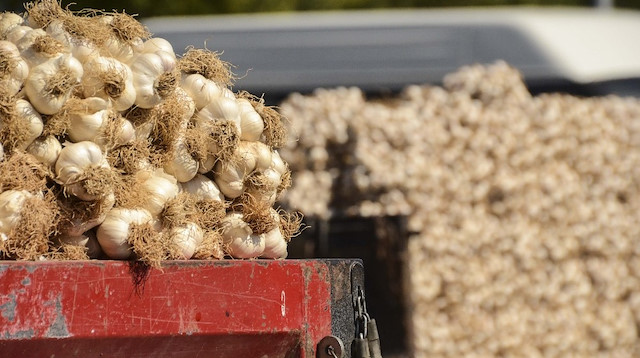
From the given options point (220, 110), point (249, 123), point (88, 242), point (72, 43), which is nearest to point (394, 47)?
point (249, 123)

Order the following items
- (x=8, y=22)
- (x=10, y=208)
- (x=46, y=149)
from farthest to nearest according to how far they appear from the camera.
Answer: (x=8, y=22), (x=46, y=149), (x=10, y=208)

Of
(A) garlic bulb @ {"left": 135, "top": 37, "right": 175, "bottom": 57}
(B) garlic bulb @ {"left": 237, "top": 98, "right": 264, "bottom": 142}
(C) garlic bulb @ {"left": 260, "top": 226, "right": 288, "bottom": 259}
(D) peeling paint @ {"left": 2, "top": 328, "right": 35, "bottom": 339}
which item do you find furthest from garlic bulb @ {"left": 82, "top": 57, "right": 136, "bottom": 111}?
(D) peeling paint @ {"left": 2, "top": 328, "right": 35, "bottom": 339}

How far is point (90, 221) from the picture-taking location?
236 centimetres

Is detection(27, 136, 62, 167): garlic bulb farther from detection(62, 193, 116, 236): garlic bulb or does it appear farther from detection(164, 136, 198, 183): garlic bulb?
detection(164, 136, 198, 183): garlic bulb

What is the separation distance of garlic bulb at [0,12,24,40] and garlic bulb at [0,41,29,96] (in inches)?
3.4

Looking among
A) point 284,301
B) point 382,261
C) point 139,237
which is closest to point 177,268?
point 139,237

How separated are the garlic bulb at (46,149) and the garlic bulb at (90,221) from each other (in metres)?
0.16

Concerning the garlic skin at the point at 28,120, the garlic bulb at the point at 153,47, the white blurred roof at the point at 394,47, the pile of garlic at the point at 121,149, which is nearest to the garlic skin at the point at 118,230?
the pile of garlic at the point at 121,149

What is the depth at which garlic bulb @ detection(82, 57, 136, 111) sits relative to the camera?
2.41m

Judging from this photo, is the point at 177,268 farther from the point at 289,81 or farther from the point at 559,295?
the point at 289,81

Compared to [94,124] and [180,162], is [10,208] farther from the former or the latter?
[180,162]

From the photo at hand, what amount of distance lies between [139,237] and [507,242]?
5361 millimetres

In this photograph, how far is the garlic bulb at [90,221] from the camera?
7.71ft

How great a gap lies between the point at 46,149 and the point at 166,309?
1.67 feet
